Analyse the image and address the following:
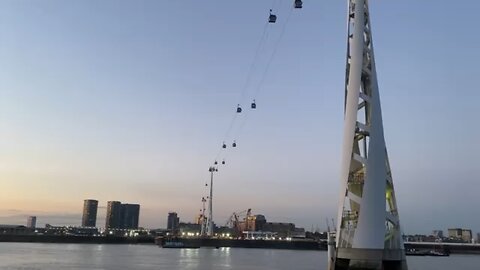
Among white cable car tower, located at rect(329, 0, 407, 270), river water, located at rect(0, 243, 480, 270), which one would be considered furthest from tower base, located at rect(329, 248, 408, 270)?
river water, located at rect(0, 243, 480, 270)

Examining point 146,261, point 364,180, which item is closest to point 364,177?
point 364,180

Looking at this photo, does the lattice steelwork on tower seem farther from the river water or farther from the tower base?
the river water

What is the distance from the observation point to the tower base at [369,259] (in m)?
43.7

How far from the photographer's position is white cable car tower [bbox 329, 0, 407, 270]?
44219mm

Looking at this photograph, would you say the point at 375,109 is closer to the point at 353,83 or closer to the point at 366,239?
the point at 353,83

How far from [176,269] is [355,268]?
115 feet

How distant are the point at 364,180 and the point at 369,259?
6895mm

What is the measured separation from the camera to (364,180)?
45375mm

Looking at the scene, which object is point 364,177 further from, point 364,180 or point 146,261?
point 146,261

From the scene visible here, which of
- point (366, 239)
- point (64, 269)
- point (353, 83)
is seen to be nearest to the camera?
point (366, 239)

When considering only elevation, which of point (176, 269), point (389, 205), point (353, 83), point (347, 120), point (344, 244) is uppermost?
point (353, 83)

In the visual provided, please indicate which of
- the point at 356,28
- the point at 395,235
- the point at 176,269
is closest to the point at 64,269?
the point at 176,269

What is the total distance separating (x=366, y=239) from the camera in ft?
144

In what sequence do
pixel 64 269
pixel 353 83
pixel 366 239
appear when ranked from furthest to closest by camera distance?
pixel 64 269 < pixel 353 83 < pixel 366 239
